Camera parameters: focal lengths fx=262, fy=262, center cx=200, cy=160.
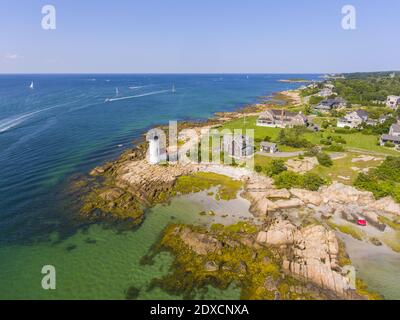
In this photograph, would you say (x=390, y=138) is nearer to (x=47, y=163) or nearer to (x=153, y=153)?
(x=153, y=153)

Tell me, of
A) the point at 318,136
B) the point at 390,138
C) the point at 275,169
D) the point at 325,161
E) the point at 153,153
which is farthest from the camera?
the point at 318,136

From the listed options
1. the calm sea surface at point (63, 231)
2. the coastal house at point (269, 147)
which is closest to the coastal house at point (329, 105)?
the coastal house at point (269, 147)

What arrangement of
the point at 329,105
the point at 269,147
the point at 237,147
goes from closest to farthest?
the point at 237,147 → the point at 269,147 → the point at 329,105

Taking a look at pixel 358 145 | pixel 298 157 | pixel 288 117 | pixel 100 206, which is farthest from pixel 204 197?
pixel 288 117

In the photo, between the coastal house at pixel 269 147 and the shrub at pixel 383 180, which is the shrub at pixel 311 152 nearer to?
the coastal house at pixel 269 147

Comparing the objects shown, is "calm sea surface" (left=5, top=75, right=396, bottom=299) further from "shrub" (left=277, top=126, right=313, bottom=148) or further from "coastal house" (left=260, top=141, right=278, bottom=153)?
"shrub" (left=277, top=126, right=313, bottom=148)

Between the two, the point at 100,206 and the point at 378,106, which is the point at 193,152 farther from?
the point at 378,106

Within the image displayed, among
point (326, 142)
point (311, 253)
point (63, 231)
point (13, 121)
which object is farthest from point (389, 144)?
point (13, 121)

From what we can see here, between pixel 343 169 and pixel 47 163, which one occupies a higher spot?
pixel 47 163

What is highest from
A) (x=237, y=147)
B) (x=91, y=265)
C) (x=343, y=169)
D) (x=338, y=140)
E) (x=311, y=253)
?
(x=338, y=140)

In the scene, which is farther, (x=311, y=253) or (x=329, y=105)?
(x=329, y=105)

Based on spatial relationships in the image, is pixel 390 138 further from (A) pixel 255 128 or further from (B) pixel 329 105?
(B) pixel 329 105
